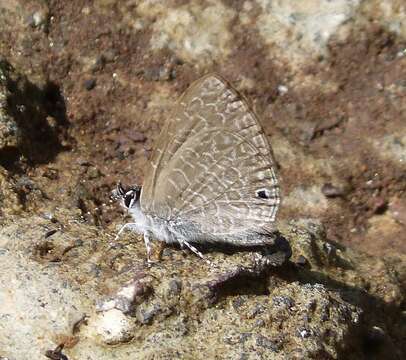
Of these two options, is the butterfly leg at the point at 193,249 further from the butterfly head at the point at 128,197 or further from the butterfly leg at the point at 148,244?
the butterfly head at the point at 128,197

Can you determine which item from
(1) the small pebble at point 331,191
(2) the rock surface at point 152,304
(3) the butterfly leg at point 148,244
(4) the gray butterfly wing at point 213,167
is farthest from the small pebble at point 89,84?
(1) the small pebble at point 331,191

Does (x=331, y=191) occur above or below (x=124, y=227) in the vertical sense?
below

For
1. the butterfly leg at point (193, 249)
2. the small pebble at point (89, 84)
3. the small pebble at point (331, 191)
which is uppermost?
the small pebble at point (89, 84)

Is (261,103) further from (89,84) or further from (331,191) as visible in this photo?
(89,84)

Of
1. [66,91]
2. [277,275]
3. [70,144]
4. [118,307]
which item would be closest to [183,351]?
[118,307]

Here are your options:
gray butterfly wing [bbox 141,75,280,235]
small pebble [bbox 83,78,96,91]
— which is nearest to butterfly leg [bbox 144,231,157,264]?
gray butterfly wing [bbox 141,75,280,235]

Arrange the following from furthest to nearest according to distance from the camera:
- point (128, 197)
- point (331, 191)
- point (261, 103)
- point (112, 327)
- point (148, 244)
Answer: point (261, 103) < point (331, 191) < point (128, 197) < point (148, 244) < point (112, 327)

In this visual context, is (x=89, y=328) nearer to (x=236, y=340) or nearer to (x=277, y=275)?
(x=236, y=340)

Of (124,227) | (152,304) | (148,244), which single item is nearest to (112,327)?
(152,304)
